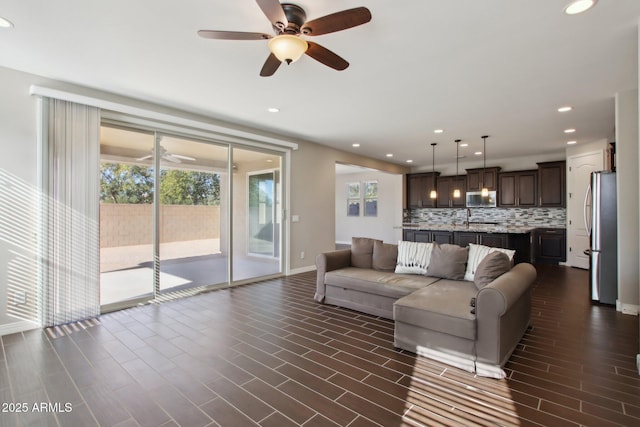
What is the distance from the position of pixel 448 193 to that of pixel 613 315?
5.77 metres

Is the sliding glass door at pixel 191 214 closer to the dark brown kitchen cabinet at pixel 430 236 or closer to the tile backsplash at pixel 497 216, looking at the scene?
the dark brown kitchen cabinet at pixel 430 236

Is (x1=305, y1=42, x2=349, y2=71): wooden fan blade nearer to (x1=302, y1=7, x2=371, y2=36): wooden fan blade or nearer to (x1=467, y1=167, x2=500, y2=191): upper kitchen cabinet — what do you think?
(x1=302, y1=7, x2=371, y2=36): wooden fan blade

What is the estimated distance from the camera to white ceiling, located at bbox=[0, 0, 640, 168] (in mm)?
2275

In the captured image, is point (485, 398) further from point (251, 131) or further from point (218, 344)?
point (251, 131)

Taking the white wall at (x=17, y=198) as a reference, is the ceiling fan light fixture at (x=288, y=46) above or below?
above

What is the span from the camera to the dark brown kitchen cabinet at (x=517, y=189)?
7.79 m

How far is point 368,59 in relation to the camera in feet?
9.70

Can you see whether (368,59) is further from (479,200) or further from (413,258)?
(479,200)

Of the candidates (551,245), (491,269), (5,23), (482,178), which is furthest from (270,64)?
(551,245)

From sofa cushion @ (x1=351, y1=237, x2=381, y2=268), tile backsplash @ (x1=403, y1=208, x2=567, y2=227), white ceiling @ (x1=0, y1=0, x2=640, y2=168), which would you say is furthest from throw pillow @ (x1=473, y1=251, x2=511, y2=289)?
tile backsplash @ (x1=403, y1=208, x2=567, y2=227)

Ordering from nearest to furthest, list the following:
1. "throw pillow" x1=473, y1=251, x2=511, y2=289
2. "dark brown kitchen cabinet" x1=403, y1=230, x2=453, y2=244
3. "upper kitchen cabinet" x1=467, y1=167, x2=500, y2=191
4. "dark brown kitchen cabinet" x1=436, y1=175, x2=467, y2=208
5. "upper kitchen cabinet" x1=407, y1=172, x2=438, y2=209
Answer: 1. "throw pillow" x1=473, y1=251, x2=511, y2=289
2. "dark brown kitchen cabinet" x1=403, y1=230, x2=453, y2=244
3. "upper kitchen cabinet" x1=467, y1=167, x2=500, y2=191
4. "dark brown kitchen cabinet" x1=436, y1=175, x2=467, y2=208
5. "upper kitchen cabinet" x1=407, y1=172, x2=438, y2=209

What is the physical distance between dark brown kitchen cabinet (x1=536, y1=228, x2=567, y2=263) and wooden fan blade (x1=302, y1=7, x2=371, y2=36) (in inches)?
308

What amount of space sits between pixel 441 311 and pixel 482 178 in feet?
23.4

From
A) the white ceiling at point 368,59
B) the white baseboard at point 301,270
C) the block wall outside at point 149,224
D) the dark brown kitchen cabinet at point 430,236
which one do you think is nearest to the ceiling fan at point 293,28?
the white ceiling at point 368,59
